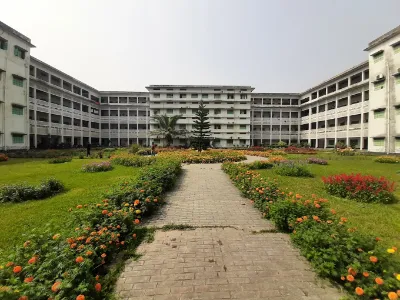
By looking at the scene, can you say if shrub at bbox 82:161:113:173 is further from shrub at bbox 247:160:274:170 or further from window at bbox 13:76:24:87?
window at bbox 13:76:24:87

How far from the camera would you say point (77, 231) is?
3.09m

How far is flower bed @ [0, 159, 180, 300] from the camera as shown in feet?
6.57

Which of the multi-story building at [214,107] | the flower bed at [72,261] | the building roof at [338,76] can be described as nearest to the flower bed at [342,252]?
the flower bed at [72,261]

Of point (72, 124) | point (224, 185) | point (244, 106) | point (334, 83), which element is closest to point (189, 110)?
point (244, 106)

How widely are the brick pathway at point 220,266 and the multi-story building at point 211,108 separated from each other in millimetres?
27850

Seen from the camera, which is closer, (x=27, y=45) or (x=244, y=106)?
(x=27, y=45)

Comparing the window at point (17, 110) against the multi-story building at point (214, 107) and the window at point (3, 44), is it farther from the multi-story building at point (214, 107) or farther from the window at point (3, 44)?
the multi-story building at point (214, 107)

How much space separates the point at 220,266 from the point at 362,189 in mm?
5942

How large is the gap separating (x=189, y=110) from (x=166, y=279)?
45400 mm

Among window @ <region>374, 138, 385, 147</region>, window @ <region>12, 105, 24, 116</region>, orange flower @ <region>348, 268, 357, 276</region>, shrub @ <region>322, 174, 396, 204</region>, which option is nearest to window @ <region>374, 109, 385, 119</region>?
window @ <region>374, 138, 385, 147</region>

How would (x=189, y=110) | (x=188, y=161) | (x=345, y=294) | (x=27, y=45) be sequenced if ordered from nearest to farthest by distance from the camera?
(x=345, y=294) → (x=188, y=161) → (x=27, y=45) → (x=189, y=110)

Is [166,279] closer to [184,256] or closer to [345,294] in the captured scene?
[184,256]

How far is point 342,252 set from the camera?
2750 mm

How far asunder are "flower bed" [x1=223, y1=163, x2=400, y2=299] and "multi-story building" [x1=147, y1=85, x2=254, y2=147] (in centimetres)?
4225
